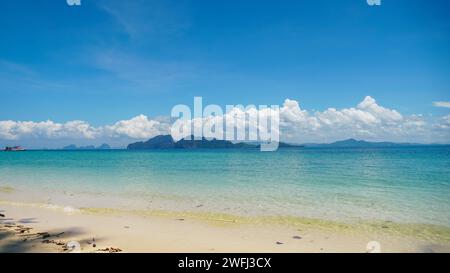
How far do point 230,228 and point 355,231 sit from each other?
15.2ft

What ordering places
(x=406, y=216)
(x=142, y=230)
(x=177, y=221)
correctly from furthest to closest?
(x=406, y=216)
(x=177, y=221)
(x=142, y=230)

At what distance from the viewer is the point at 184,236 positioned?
10133 mm

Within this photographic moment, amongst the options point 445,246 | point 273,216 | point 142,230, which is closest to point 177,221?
point 142,230

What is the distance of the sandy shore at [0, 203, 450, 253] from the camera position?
29.2 feet

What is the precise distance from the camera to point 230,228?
11492 millimetres

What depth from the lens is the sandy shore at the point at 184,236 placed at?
8891mm

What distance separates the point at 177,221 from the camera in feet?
41.4
